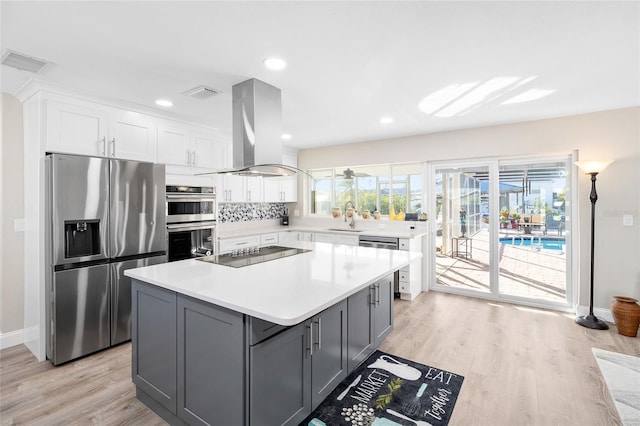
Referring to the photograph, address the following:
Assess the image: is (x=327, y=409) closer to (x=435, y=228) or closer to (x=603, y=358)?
(x=603, y=358)

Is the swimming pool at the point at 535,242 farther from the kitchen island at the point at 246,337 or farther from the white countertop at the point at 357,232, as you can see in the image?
the kitchen island at the point at 246,337

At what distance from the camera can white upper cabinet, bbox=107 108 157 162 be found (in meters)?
3.06

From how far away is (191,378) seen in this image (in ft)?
5.75

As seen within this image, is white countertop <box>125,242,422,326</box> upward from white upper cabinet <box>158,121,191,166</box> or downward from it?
downward

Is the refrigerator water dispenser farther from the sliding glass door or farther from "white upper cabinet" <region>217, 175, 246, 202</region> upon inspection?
the sliding glass door

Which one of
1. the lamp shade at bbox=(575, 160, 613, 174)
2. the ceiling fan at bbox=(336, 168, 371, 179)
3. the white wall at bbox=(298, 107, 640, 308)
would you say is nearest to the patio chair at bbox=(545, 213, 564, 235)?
the white wall at bbox=(298, 107, 640, 308)

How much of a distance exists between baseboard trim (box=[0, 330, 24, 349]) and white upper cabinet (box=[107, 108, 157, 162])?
203 cm

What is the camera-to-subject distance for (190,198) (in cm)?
374

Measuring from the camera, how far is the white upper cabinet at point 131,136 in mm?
3059

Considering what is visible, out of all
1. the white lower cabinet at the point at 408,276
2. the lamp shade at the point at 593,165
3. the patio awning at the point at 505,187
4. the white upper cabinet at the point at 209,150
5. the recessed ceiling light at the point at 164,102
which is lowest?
the white lower cabinet at the point at 408,276

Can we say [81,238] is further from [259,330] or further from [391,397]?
[391,397]

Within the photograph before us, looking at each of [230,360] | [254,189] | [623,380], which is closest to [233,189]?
[254,189]

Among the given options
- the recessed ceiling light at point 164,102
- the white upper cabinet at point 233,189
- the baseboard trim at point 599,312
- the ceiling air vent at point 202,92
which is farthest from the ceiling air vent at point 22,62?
the baseboard trim at point 599,312

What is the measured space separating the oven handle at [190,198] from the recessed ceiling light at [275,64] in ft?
6.59
